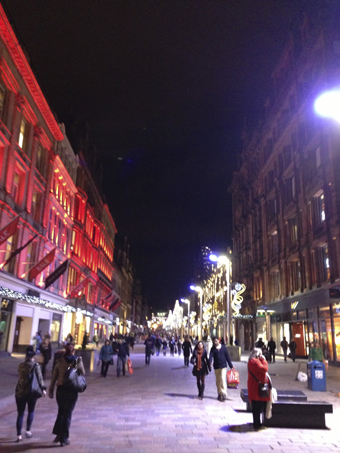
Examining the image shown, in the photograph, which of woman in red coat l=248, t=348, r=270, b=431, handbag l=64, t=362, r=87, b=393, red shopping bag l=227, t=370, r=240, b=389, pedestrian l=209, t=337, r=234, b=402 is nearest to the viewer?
handbag l=64, t=362, r=87, b=393

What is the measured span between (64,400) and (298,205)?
31.9 m

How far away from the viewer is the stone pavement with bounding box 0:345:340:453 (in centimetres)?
779

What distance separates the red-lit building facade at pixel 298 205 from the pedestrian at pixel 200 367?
14.4m

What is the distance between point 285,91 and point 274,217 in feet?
42.1

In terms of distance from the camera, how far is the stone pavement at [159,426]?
7.79m

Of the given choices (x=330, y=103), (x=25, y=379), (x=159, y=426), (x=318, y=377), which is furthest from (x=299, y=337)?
(x=25, y=379)

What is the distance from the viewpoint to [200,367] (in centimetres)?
1410

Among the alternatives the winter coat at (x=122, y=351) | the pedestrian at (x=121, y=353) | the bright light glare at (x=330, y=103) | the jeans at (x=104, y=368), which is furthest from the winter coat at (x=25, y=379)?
the jeans at (x=104, y=368)

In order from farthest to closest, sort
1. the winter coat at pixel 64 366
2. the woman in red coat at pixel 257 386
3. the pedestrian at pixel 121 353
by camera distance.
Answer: the pedestrian at pixel 121 353 → the woman in red coat at pixel 257 386 → the winter coat at pixel 64 366

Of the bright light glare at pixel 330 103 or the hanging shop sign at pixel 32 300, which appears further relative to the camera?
the hanging shop sign at pixel 32 300

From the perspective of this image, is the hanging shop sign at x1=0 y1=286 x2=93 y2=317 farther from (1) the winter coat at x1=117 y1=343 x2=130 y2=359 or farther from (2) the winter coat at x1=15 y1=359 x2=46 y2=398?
(2) the winter coat at x1=15 y1=359 x2=46 y2=398

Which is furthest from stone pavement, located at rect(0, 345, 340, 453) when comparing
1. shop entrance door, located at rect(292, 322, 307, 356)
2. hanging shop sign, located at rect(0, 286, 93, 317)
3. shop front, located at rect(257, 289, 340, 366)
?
shop entrance door, located at rect(292, 322, 307, 356)

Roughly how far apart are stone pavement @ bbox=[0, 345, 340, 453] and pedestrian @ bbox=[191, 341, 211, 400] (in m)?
0.42

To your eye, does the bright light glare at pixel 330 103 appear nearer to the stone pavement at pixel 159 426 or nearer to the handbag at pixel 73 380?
the stone pavement at pixel 159 426
